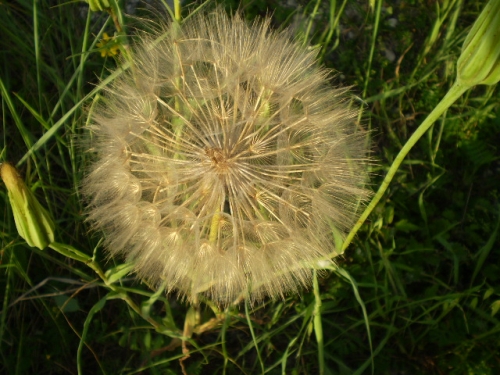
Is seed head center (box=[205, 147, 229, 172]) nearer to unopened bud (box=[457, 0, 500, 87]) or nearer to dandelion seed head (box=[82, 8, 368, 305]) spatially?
dandelion seed head (box=[82, 8, 368, 305])

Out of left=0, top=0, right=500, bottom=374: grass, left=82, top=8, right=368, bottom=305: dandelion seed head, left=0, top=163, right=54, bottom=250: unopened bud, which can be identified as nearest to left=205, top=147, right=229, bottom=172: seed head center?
left=82, top=8, right=368, bottom=305: dandelion seed head

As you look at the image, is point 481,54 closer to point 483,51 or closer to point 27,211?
point 483,51

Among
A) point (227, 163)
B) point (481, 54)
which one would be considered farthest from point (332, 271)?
point (481, 54)

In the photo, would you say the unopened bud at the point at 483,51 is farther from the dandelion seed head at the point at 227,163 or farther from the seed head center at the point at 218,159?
the seed head center at the point at 218,159

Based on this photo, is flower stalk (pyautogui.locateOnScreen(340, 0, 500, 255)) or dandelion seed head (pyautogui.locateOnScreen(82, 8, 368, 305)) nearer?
flower stalk (pyautogui.locateOnScreen(340, 0, 500, 255))

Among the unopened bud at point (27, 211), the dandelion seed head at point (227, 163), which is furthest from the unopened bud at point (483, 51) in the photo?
the unopened bud at point (27, 211)

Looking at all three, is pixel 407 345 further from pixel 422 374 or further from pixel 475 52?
pixel 475 52
